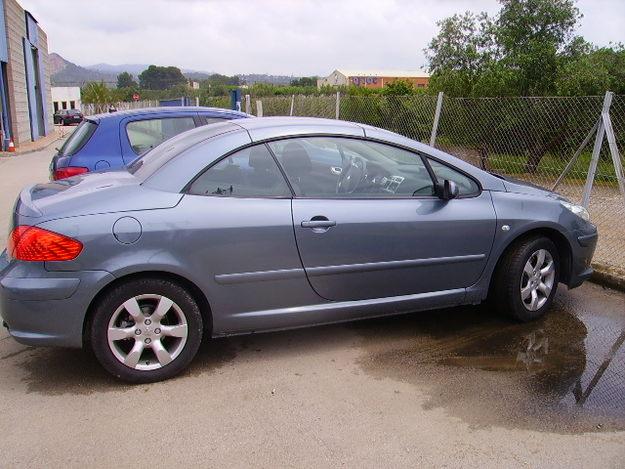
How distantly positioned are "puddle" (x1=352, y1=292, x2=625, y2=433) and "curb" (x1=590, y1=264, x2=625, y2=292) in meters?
0.63

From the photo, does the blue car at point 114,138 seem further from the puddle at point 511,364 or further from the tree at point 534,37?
the tree at point 534,37

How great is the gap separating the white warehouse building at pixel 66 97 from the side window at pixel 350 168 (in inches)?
3329

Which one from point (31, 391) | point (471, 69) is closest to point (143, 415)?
point (31, 391)

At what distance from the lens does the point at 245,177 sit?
3.80 m

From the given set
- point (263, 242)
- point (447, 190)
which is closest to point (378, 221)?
point (447, 190)

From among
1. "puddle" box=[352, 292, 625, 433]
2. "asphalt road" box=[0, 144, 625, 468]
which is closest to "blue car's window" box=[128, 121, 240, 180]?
"asphalt road" box=[0, 144, 625, 468]

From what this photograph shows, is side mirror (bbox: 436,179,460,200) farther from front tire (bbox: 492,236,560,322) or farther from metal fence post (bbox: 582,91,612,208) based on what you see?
metal fence post (bbox: 582,91,612,208)

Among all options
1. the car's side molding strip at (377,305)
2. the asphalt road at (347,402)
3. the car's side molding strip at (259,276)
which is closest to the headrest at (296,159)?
the car's side molding strip at (259,276)

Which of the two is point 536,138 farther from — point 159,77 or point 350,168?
point 159,77

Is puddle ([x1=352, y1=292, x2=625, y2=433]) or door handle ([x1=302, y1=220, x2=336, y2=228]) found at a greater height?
door handle ([x1=302, y1=220, x2=336, y2=228])

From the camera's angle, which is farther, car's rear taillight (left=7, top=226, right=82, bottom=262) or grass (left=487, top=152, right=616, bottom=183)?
grass (left=487, top=152, right=616, bottom=183)

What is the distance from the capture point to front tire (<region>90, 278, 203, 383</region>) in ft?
11.3

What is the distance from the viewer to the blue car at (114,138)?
19.9ft

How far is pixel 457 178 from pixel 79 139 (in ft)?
13.4
